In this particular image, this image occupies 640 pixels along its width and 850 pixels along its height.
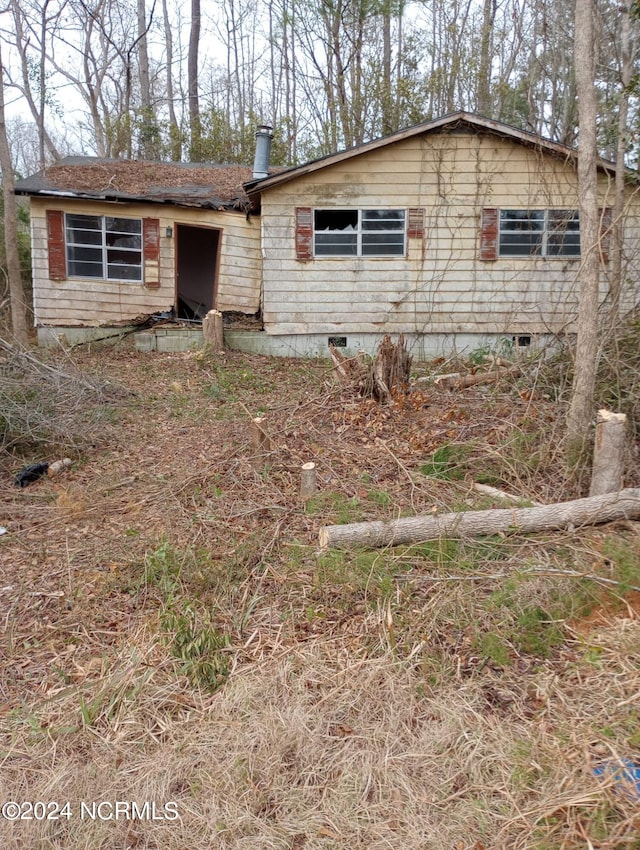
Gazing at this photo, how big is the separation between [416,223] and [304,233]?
221cm

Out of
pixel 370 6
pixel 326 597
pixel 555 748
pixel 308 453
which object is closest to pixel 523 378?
pixel 308 453

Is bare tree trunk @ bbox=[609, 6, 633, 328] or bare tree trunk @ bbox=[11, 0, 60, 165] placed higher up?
bare tree trunk @ bbox=[11, 0, 60, 165]

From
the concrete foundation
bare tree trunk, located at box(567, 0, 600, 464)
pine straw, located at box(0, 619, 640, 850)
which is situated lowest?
pine straw, located at box(0, 619, 640, 850)

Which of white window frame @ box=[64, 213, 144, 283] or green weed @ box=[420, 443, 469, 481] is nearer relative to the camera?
green weed @ box=[420, 443, 469, 481]

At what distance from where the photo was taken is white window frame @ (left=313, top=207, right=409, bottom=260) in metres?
12.1

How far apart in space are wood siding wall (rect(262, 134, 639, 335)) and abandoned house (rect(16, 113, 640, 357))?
0.02 meters

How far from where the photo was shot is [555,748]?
2.77 m

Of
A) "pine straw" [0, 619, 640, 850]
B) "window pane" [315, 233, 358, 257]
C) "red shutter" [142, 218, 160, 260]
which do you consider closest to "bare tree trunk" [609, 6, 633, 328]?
"pine straw" [0, 619, 640, 850]

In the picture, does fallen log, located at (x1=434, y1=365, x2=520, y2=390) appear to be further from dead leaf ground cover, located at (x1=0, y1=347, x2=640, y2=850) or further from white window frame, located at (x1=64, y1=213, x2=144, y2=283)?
white window frame, located at (x1=64, y1=213, x2=144, y2=283)

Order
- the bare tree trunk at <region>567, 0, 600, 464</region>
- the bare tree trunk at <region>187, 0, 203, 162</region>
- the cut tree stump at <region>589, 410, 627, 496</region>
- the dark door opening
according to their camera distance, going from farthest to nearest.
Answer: the bare tree trunk at <region>187, 0, 203, 162</region>, the dark door opening, the bare tree trunk at <region>567, 0, 600, 464</region>, the cut tree stump at <region>589, 410, 627, 496</region>

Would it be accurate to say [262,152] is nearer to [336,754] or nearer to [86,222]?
[86,222]

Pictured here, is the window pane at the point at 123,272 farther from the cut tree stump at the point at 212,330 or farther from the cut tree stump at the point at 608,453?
the cut tree stump at the point at 608,453

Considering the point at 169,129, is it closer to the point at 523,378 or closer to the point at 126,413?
the point at 126,413

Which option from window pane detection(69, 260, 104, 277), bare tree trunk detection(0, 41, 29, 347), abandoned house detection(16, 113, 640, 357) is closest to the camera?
bare tree trunk detection(0, 41, 29, 347)
